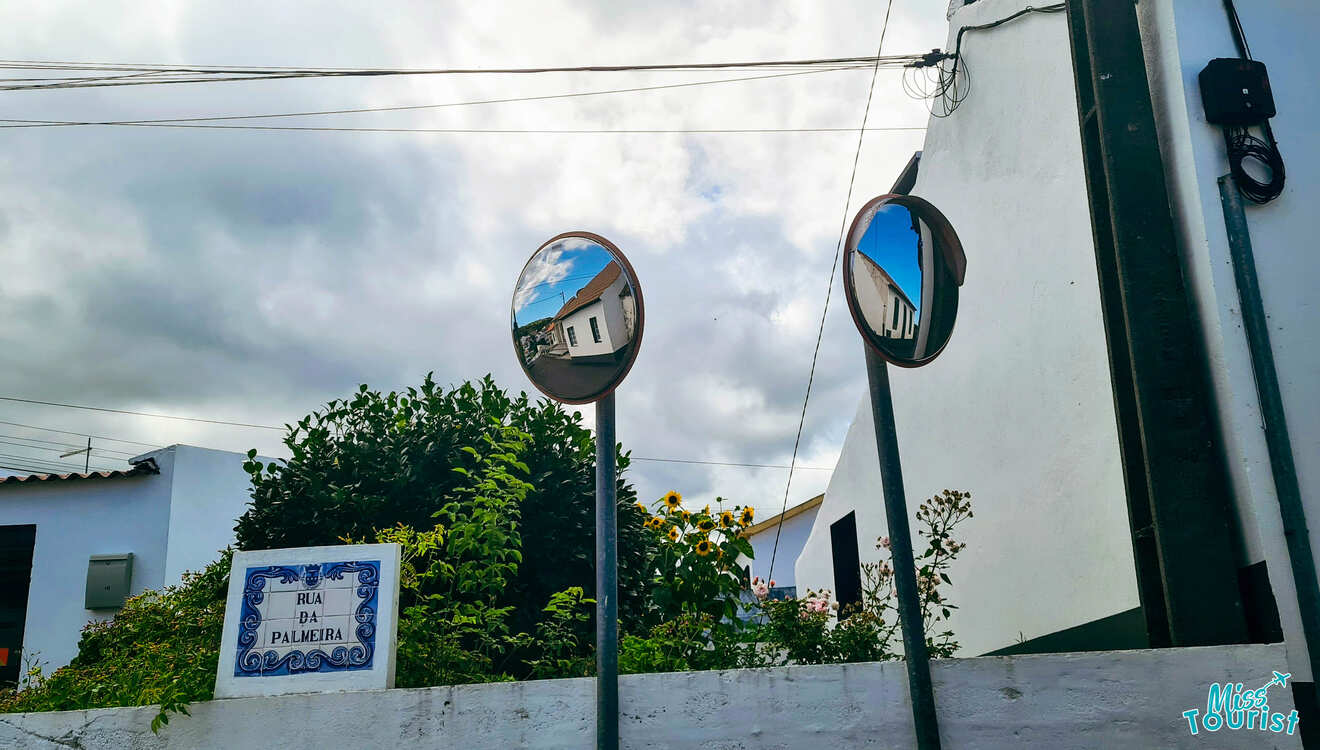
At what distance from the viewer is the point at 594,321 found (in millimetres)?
3277

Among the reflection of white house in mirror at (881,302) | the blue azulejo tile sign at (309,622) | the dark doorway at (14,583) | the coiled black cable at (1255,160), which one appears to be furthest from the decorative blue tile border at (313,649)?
the dark doorway at (14,583)

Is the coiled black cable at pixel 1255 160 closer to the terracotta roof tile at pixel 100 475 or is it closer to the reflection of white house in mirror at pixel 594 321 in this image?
the reflection of white house in mirror at pixel 594 321

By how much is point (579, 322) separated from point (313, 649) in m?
1.88

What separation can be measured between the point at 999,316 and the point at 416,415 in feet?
13.4

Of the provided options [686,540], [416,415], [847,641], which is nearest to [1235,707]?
[847,641]

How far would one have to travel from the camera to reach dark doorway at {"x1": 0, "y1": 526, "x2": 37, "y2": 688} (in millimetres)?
9836

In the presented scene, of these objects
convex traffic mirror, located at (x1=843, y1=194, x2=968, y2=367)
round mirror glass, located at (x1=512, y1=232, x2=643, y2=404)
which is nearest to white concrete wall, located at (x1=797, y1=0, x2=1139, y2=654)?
convex traffic mirror, located at (x1=843, y1=194, x2=968, y2=367)

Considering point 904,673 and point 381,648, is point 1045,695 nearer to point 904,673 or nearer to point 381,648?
point 904,673

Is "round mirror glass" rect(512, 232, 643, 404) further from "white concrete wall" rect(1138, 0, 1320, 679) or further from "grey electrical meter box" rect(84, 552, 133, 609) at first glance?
"grey electrical meter box" rect(84, 552, 133, 609)

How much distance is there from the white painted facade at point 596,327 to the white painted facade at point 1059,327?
282 centimetres

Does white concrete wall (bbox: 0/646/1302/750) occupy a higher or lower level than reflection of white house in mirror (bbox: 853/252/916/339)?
lower

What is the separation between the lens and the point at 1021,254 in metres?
5.93

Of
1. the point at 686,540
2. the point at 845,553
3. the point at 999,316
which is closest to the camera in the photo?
the point at 686,540

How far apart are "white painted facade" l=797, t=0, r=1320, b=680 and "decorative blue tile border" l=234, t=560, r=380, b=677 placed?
3.78 metres
